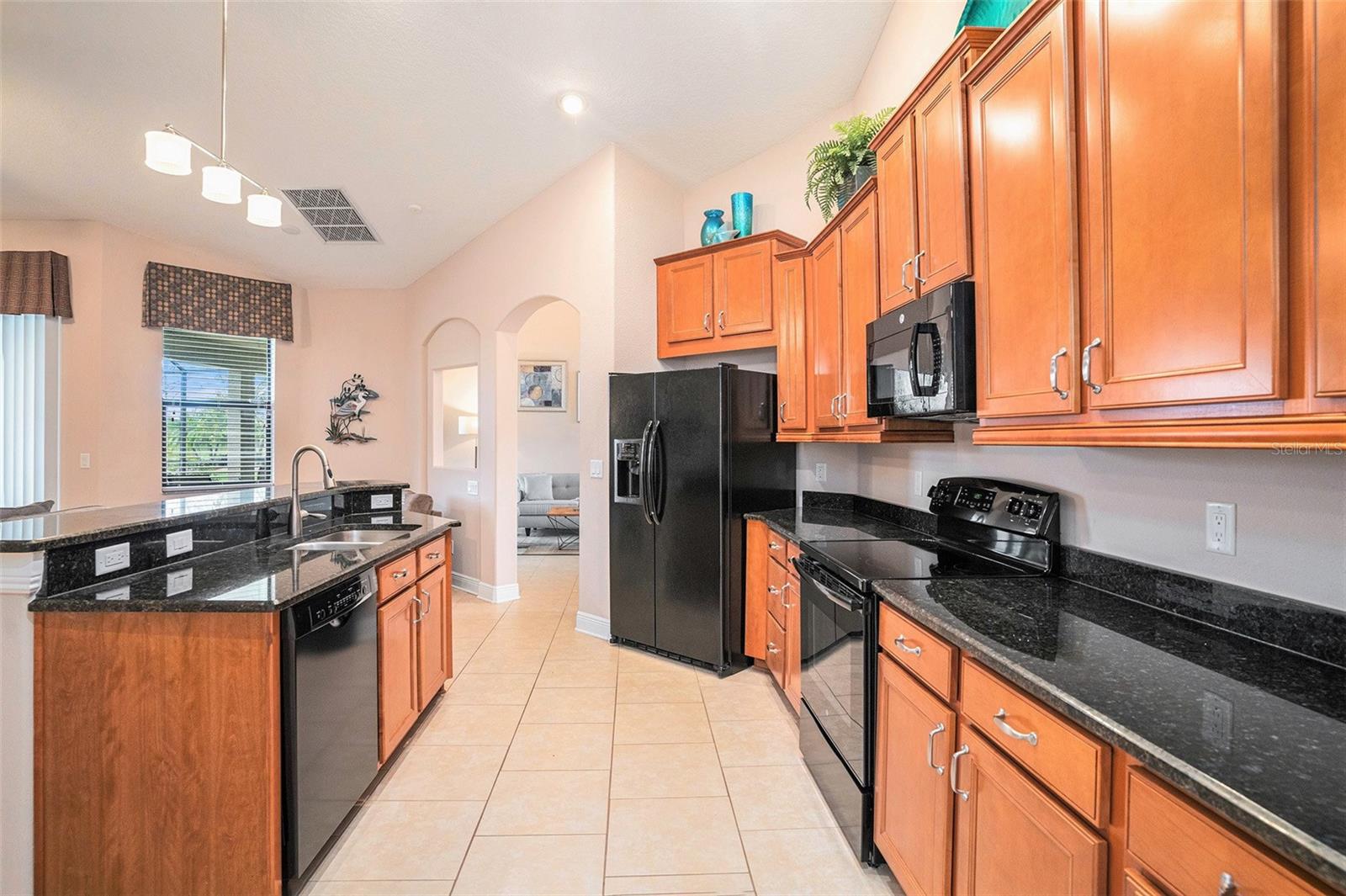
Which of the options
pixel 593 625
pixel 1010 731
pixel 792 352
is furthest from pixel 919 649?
pixel 593 625

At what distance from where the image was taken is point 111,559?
1716mm

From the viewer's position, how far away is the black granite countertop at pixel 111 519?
5.07 ft

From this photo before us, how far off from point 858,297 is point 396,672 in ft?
8.27

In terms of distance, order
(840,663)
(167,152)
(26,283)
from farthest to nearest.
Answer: (26,283) → (167,152) → (840,663)

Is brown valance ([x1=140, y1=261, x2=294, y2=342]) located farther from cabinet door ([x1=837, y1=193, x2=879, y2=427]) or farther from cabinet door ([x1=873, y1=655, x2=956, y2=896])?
cabinet door ([x1=873, y1=655, x2=956, y2=896])

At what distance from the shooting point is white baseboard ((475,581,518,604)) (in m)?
4.73

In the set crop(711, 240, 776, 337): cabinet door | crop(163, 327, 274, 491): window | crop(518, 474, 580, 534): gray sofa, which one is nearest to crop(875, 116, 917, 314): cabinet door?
crop(711, 240, 776, 337): cabinet door

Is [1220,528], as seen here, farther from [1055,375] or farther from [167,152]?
[167,152]

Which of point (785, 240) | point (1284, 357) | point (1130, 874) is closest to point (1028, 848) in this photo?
point (1130, 874)

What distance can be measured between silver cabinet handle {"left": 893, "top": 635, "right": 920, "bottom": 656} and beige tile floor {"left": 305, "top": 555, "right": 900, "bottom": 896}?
79 centimetres

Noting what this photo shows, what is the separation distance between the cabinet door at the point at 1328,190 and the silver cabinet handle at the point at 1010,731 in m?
0.70

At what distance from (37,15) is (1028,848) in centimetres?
471

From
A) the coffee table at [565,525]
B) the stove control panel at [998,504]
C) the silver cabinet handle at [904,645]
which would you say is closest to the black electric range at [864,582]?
the stove control panel at [998,504]

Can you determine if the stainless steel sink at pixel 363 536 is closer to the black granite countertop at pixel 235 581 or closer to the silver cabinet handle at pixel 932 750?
the black granite countertop at pixel 235 581
